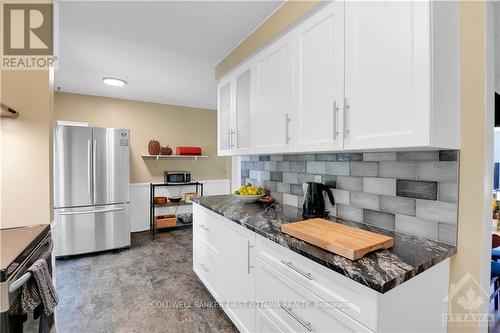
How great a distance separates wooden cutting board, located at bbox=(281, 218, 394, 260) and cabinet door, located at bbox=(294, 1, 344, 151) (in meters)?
0.47

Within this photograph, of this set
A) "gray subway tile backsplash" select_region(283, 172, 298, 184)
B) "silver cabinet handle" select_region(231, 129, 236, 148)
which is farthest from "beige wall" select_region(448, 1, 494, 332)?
"silver cabinet handle" select_region(231, 129, 236, 148)

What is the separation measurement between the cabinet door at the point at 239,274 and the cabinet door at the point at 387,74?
926mm

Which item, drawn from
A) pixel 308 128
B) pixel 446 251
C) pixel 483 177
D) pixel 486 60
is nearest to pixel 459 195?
pixel 483 177

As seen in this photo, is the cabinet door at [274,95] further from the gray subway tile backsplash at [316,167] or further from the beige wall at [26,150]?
the beige wall at [26,150]

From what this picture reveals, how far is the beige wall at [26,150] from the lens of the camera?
1.43m

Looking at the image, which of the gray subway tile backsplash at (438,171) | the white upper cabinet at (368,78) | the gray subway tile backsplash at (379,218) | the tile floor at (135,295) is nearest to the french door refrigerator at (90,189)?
the tile floor at (135,295)

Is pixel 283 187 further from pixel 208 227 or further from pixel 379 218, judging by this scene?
pixel 379 218

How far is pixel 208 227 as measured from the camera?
7.07ft

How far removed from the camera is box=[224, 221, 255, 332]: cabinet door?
154 cm

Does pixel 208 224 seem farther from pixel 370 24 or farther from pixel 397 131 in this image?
pixel 370 24

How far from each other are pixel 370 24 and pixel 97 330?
272 centimetres

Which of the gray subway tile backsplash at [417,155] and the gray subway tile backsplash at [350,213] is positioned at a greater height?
the gray subway tile backsplash at [417,155]

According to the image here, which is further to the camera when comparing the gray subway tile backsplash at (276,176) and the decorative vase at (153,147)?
the decorative vase at (153,147)

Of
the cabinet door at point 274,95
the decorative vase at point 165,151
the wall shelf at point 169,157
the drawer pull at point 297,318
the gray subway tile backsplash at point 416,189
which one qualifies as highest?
the cabinet door at point 274,95
